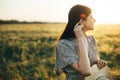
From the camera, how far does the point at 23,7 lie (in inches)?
164

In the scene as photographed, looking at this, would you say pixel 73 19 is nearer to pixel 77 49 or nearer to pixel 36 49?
pixel 77 49

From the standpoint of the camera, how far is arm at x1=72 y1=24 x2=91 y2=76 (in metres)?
2.26

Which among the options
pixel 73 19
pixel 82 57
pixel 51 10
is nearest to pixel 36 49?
pixel 51 10

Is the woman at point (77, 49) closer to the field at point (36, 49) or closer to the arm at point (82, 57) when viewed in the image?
the arm at point (82, 57)

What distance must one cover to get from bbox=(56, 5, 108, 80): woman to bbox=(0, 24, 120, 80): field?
151 centimetres

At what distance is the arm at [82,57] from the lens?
226 cm

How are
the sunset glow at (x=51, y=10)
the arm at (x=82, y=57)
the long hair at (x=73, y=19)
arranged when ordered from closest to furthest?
the arm at (x=82, y=57) < the long hair at (x=73, y=19) < the sunset glow at (x=51, y=10)

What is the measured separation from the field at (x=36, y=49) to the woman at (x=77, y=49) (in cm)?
151

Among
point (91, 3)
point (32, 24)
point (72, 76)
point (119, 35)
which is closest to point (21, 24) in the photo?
point (32, 24)

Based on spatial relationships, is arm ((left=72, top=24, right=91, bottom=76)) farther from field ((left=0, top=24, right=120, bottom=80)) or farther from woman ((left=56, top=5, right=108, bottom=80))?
field ((left=0, top=24, right=120, bottom=80))

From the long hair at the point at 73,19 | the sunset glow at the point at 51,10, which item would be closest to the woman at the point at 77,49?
the long hair at the point at 73,19

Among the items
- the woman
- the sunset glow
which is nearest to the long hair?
the woman

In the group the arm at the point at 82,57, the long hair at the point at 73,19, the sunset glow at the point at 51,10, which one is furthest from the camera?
the sunset glow at the point at 51,10

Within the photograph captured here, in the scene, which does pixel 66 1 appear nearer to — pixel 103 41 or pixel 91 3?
pixel 91 3
